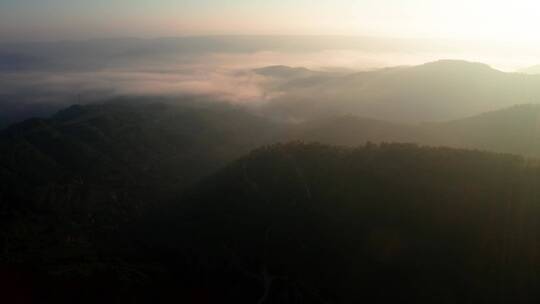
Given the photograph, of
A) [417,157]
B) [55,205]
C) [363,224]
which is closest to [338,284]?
[363,224]

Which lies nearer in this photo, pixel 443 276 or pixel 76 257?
pixel 443 276

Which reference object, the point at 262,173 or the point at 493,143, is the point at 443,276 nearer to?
the point at 262,173

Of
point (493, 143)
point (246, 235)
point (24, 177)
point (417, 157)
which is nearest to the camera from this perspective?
point (246, 235)

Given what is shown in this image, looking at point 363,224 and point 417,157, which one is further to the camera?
point 417,157

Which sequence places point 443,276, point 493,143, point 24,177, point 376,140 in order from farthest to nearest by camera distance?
point 24,177 < point 376,140 < point 493,143 < point 443,276

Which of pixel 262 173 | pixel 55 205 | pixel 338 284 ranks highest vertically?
pixel 262 173

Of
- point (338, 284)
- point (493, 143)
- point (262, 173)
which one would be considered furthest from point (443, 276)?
point (493, 143)

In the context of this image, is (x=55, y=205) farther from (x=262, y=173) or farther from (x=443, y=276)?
(x=443, y=276)

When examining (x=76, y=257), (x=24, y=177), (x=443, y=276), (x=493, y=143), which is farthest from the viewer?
(x=24, y=177)

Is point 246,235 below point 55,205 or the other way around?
the other way around
